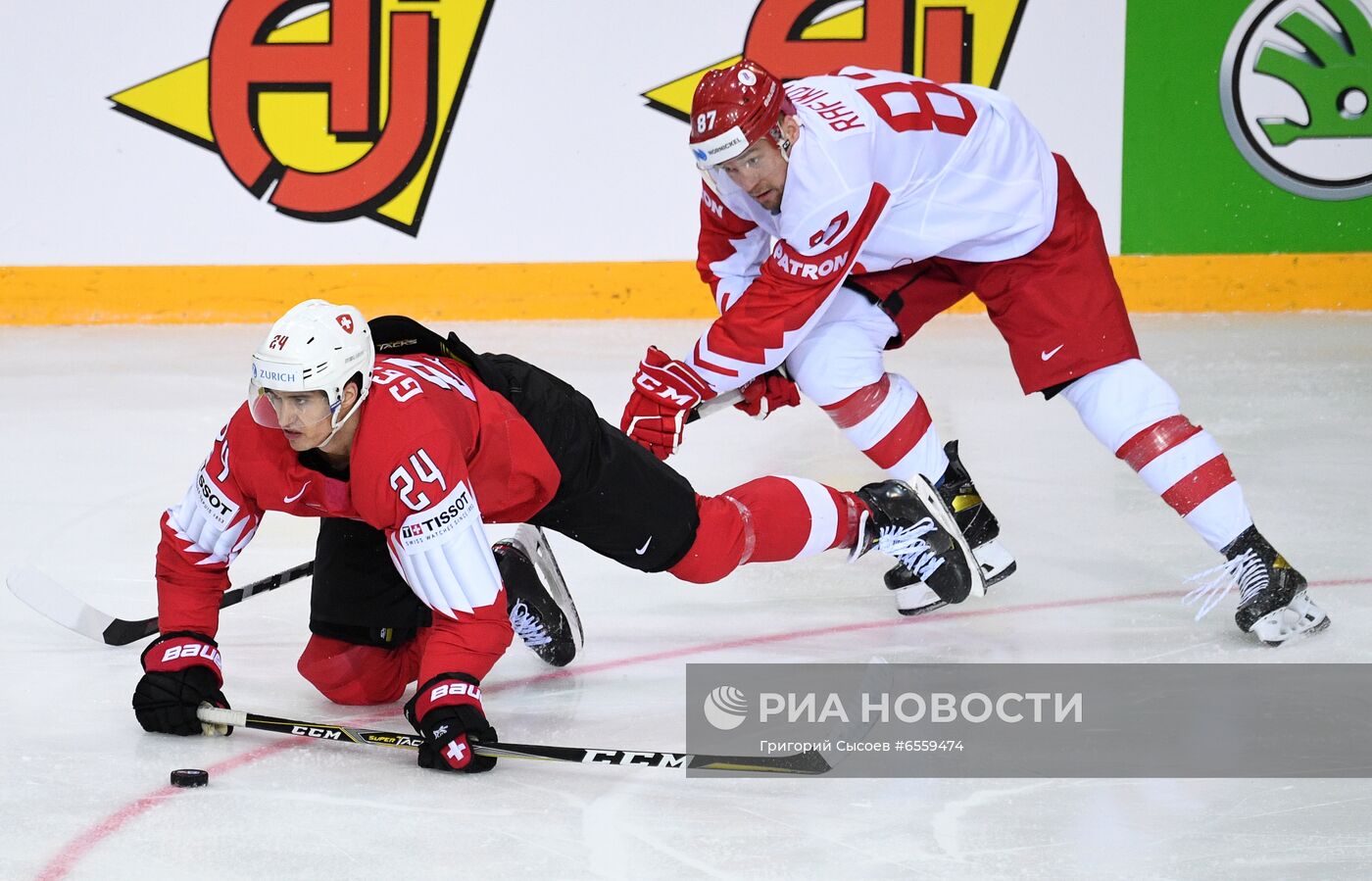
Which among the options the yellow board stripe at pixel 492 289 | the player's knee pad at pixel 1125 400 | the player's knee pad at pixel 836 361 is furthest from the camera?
the yellow board stripe at pixel 492 289

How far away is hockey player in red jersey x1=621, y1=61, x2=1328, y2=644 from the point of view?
297 centimetres

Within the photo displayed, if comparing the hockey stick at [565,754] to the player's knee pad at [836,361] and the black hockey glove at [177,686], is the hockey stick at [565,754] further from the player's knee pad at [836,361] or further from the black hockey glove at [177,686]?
the player's knee pad at [836,361]

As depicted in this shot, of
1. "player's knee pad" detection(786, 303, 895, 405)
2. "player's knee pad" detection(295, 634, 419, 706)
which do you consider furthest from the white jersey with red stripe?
"player's knee pad" detection(295, 634, 419, 706)

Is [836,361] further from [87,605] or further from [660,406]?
[87,605]

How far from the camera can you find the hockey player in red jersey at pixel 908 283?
9.76ft

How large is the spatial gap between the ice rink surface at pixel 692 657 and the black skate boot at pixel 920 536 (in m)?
0.11

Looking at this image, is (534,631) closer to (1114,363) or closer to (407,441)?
(407,441)

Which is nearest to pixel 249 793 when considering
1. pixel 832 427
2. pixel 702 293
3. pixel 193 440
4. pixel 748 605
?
pixel 748 605

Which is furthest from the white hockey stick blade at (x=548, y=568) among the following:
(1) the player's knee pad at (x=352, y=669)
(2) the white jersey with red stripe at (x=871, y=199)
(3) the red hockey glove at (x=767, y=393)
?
(3) the red hockey glove at (x=767, y=393)

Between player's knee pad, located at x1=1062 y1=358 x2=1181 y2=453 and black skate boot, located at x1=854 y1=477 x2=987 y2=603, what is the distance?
329 millimetres

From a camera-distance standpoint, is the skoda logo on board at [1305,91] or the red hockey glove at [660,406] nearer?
the red hockey glove at [660,406]

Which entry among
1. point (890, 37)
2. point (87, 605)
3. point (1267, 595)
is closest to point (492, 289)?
point (890, 37)

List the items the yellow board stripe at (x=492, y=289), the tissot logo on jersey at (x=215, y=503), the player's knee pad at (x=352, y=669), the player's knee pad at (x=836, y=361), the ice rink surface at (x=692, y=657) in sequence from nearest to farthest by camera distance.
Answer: the ice rink surface at (x=692, y=657)
the tissot logo on jersey at (x=215, y=503)
the player's knee pad at (x=352, y=669)
the player's knee pad at (x=836, y=361)
the yellow board stripe at (x=492, y=289)

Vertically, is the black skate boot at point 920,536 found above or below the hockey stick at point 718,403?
below
